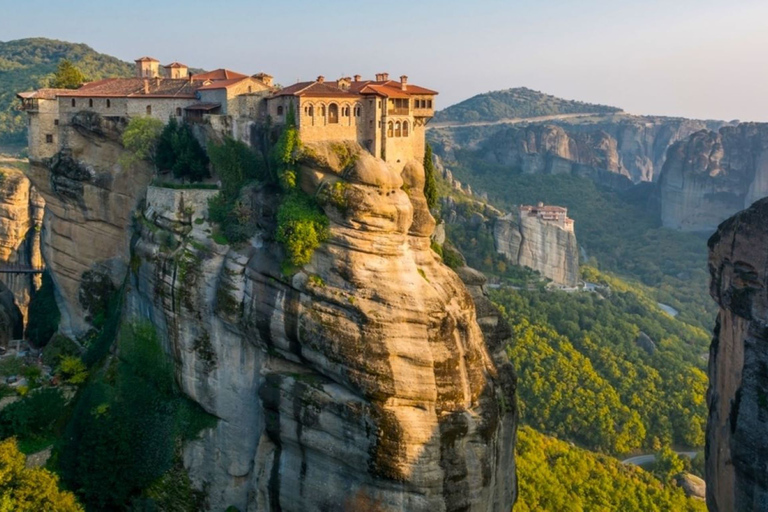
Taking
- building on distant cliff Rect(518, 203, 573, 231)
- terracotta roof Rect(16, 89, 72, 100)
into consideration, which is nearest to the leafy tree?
terracotta roof Rect(16, 89, 72, 100)

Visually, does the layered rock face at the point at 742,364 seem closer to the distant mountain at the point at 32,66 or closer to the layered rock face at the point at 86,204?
the layered rock face at the point at 86,204

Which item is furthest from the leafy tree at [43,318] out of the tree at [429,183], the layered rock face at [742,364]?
the layered rock face at [742,364]

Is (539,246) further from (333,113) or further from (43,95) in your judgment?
(43,95)

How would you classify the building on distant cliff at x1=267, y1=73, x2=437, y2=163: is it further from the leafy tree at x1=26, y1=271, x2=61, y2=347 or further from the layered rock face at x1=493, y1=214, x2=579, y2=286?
the layered rock face at x1=493, y1=214, x2=579, y2=286

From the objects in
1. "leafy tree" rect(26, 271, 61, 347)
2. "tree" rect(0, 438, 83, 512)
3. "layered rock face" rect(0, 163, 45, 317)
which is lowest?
"tree" rect(0, 438, 83, 512)

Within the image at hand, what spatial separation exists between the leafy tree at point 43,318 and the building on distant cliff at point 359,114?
Result: 17.7 metres

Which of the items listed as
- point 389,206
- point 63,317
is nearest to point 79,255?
point 63,317

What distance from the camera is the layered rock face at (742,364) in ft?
72.4

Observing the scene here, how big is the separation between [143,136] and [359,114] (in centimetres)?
1123

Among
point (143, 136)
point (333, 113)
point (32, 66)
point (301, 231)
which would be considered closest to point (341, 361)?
point (301, 231)

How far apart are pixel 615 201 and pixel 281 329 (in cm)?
11123

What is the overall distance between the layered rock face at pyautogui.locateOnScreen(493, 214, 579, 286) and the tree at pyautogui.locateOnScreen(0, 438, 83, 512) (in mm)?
58765

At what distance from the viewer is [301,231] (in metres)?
28.8

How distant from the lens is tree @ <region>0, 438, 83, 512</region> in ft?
96.2
